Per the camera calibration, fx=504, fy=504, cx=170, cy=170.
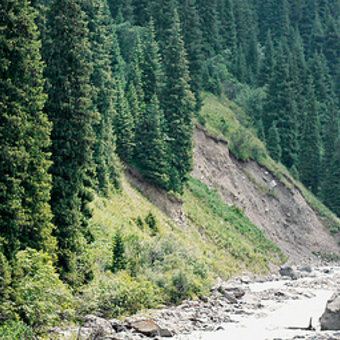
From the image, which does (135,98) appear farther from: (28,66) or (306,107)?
(306,107)

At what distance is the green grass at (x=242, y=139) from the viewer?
6400 centimetres

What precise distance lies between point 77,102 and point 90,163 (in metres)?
2.82

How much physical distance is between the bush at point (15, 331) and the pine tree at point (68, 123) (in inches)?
196

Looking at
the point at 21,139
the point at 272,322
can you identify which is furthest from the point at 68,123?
the point at 272,322

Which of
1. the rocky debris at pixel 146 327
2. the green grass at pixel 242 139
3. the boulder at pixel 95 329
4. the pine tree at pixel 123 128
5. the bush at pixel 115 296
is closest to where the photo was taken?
the boulder at pixel 95 329

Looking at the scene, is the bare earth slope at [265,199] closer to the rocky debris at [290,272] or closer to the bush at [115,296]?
the rocky debris at [290,272]

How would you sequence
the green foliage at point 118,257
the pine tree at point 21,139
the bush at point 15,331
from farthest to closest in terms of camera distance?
the green foliage at point 118,257 → the pine tree at point 21,139 → the bush at point 15,331

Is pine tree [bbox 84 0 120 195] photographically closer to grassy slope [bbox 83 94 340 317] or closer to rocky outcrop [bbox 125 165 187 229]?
grassy slope [bbox 83 94 340 317]

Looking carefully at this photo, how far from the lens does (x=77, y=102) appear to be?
22141 mm

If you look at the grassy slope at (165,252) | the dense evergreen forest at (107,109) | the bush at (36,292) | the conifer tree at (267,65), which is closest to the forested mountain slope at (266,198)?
the grassy slope at (165,252)

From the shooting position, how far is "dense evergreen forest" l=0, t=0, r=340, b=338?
17.8 metres

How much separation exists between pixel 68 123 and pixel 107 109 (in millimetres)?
14642

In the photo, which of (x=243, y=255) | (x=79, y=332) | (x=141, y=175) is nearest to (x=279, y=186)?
(x=243, y=255)

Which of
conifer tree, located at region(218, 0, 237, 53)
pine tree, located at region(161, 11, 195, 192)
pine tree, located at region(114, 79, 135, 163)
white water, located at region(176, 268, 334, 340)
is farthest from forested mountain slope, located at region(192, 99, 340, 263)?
conifer tree, located at region(218, 0, 237, 53)
